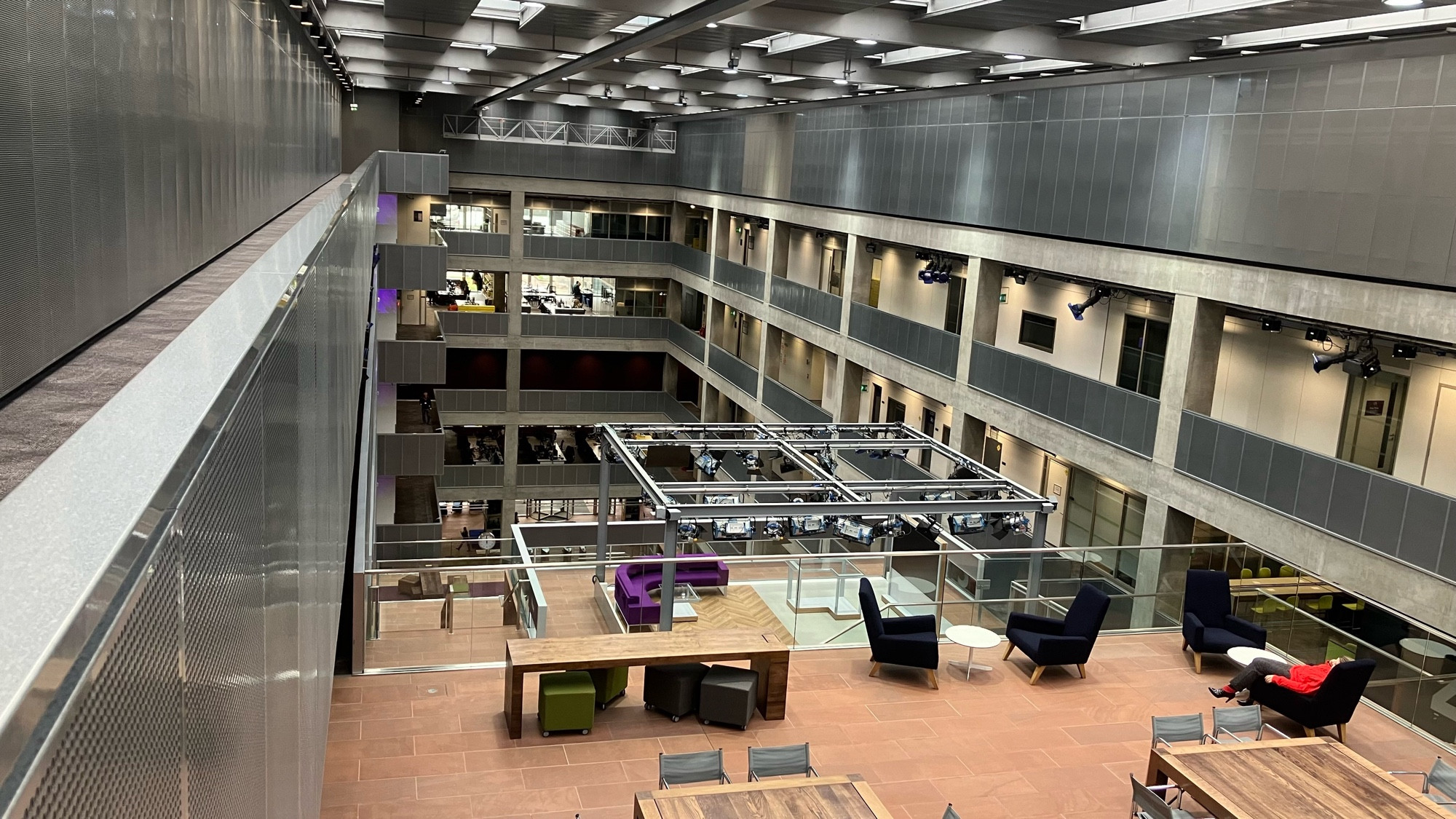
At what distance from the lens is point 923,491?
21.4 m

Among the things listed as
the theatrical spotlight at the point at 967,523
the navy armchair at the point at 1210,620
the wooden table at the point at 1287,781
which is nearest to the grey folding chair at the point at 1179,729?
the wooden table at the point at 1287,781

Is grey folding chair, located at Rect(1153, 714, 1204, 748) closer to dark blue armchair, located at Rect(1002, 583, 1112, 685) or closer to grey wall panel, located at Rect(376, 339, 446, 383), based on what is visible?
dark blue armchair, located at Rect(1002, 583, 1112, 685)

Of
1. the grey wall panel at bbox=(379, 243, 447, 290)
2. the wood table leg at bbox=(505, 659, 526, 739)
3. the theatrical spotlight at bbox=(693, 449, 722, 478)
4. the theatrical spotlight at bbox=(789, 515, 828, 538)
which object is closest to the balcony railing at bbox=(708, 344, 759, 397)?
the grey wall panel at bbox=(379, 243, 447, 290)

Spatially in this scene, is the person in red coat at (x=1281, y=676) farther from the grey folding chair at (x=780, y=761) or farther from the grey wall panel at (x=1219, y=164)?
the grey folding chair at (x=780, y=761)

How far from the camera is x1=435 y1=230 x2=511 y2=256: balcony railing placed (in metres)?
45.2

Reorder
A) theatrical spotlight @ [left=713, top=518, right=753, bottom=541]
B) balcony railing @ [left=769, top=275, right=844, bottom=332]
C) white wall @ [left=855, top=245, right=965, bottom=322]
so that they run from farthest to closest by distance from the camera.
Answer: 1. balcony railing @ [left=769, top=275, right=844, bottom=332]
2. white wall @ [left=855, top=245, right=965, bottom=322]
3. theatrical spotlight @ [left=713, top=518, right=753, bottom=541]

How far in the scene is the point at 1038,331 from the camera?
85.5 ft

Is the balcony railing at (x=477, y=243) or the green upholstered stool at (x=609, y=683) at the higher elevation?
the balcony railing at (x=477, y=243)

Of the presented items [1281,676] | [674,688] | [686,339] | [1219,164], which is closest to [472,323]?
[686,339]

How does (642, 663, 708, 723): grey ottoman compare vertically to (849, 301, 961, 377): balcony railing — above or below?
below

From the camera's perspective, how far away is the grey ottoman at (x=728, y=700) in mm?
12477

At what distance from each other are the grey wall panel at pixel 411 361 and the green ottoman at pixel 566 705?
14.8 meters

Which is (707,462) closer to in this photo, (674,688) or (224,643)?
(674,688)

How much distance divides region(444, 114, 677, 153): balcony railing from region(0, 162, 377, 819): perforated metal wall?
1500 inches
